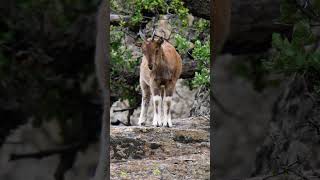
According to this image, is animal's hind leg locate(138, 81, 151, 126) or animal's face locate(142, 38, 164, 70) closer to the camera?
animal's face locate(142, 38, 164, 70)

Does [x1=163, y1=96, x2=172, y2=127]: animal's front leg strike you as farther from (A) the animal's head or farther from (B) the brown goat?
(A) the animal's head

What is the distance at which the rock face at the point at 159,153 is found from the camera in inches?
249

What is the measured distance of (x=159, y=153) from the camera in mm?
7488

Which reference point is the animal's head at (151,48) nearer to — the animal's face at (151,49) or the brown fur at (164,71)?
the animal's face at (151,49)

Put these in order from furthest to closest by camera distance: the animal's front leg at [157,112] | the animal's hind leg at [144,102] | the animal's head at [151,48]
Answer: the animal's hind leg at [144,102] < the animal's front leg at [157,112] < the animal's head at [151,48]

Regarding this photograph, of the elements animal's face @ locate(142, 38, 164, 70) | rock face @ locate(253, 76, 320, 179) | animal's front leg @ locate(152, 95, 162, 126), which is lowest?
animal's front leg @ locate(152, 95, 162, 126)

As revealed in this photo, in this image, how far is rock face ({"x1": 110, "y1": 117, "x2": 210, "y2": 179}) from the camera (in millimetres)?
6316

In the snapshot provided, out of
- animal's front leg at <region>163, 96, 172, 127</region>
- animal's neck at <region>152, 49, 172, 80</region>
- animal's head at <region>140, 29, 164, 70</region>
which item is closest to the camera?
animal's head at <region>140, 29, 164, 70</region>

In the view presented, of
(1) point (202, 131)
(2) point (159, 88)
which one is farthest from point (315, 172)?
(2) point (159, 88)

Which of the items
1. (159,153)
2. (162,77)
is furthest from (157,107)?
(159,153)

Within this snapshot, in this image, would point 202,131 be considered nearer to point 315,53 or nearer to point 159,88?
point 159,88

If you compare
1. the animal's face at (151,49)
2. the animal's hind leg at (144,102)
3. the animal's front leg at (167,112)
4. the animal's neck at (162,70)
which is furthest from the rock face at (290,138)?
the animal's hind leg at (144,102)

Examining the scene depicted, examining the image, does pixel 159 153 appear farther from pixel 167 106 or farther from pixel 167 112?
pixel 167 106

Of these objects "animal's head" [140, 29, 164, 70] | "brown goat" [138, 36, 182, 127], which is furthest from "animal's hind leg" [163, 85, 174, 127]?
"animal's head" [140, 29, 164, 70]
